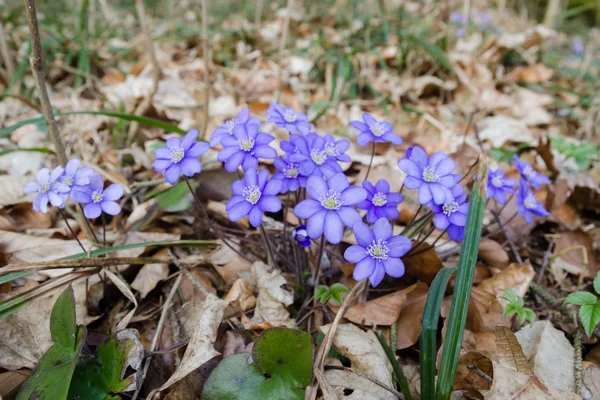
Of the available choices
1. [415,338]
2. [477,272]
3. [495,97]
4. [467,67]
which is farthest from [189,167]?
[467,67]

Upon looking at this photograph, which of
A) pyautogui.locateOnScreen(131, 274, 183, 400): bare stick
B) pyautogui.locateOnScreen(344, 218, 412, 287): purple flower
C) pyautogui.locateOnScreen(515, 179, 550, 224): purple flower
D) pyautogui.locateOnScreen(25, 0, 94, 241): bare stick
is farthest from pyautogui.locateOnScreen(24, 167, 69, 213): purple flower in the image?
pyautogui.locateOnScreen(515, 179, 550, 224): purple flower

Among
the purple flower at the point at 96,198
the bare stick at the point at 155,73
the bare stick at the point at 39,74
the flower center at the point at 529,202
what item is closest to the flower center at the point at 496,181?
the flower center at the point at 529,202

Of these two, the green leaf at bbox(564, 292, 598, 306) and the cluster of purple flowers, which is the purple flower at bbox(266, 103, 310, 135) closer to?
the cluster of purple flowers

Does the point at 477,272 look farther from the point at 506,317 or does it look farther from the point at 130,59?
the point at 130,59

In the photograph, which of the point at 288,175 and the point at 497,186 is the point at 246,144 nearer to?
the point at 288,175

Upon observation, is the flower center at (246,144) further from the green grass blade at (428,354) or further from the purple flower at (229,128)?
the green grass blade at (428,354)

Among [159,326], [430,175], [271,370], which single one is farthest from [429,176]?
[159,326]
